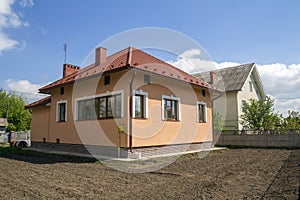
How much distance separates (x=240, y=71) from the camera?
2538cm

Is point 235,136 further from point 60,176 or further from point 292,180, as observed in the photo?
point 60,176

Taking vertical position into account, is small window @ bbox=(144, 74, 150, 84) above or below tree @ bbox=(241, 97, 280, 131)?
above

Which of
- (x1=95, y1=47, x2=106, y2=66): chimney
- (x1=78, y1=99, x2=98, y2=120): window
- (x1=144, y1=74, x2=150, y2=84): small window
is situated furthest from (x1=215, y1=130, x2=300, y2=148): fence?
(x1=95, y1=47, x2=106, y2=66): chimney

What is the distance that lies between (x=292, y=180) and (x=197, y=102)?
8.76 m

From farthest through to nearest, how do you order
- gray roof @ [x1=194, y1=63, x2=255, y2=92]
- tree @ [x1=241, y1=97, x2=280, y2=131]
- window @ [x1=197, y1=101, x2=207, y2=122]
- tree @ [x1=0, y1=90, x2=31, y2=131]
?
tree @ [x1=0, y1=90, x2=31, y2=131] < gray roof @ [x1=194, y1=63, x2=255, y2=92] < tree @ [x1=241, y1=97, x2=280, y2=131] < window @ [x1=197, y1=101, x2=207, y2=122]

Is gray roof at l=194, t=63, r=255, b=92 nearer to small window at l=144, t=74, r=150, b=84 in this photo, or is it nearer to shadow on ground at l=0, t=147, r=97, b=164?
small window at l=144, t=74, r=150, b=84

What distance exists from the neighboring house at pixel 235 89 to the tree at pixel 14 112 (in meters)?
31.0

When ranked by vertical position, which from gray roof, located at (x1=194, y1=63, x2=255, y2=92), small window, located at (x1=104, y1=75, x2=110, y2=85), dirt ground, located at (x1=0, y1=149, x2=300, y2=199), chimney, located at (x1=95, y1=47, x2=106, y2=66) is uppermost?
gray roof, located at (x1=194, y1=63, x2=255, y2=92)

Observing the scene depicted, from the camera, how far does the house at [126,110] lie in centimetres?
1041

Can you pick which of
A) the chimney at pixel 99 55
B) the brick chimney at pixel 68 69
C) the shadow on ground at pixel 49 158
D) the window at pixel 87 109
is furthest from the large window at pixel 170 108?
the brick chimney at pixel 68 69

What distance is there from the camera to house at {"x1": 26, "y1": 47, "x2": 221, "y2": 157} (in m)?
10.4

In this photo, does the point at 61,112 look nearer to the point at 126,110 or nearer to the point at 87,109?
Result: the point at 87,109

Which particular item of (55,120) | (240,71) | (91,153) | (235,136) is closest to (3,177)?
(91,153)

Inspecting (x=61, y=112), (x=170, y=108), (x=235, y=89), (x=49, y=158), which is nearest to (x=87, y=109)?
(x=61, y=112)
